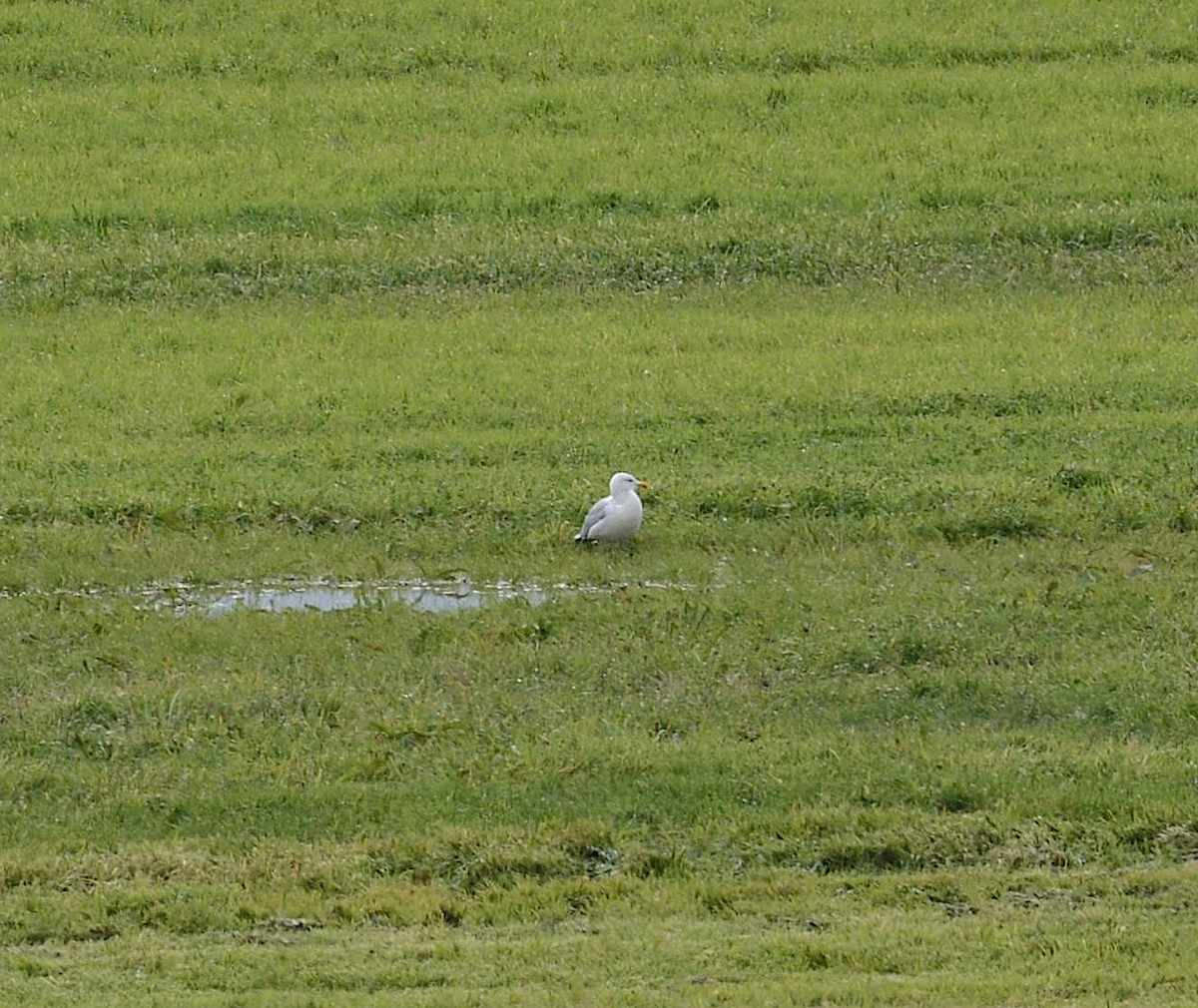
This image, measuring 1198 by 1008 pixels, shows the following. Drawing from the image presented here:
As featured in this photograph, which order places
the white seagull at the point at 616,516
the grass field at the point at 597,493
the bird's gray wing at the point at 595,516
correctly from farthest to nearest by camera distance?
the bird's gray wing at the point at 595,516 → the white seagull at the point at 616,516 → the grass field at the point at 597,493

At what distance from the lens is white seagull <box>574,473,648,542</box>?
575 inches

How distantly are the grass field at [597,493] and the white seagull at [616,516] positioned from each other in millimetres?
272

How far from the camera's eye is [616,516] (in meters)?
14.6

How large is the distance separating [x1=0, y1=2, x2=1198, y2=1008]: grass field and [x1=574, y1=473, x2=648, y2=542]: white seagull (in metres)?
0.27

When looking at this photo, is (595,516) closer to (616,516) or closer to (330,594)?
(616,516)

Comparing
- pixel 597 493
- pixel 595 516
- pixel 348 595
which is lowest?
pixel 348 595

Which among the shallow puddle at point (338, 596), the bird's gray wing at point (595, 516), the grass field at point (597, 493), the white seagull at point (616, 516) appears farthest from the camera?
the bird's gray wing at point (595, 516)

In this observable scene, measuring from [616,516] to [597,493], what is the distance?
4.74 ft

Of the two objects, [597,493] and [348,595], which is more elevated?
[597,493]

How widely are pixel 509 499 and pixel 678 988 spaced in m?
8.50

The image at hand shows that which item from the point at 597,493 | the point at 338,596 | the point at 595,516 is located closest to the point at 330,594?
the point at 338,596

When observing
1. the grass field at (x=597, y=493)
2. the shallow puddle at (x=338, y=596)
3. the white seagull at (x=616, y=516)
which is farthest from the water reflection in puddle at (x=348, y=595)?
the white seagull at (x=616, y=516)

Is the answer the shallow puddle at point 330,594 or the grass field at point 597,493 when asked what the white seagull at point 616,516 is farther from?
the shallow puddle at point 330,594

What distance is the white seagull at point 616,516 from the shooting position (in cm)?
1462
